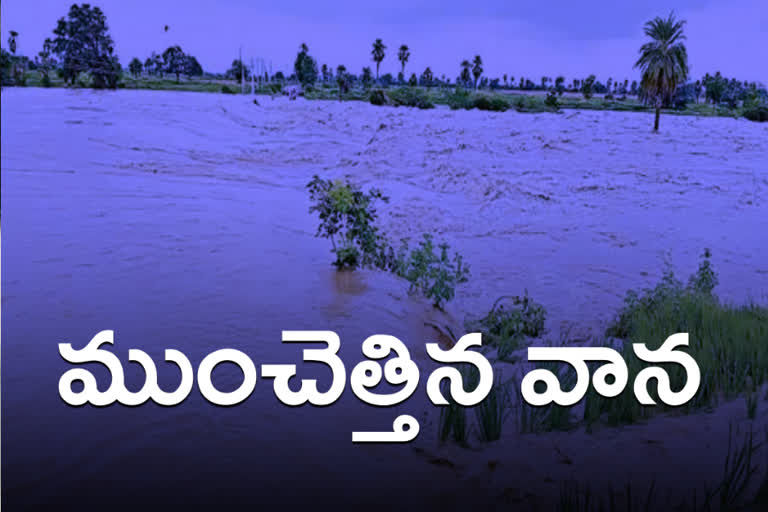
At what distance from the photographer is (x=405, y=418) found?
12.7 ft

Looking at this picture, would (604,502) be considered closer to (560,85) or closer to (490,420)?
(490,420)

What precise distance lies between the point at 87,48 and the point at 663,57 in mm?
24278

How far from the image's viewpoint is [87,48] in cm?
3042

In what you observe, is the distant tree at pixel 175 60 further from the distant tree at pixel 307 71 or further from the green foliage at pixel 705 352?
the green foliage at pixel 705 352

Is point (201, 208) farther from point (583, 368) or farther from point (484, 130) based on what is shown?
point (484, 130)

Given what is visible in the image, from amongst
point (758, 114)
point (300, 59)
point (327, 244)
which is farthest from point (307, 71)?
point (327, 244)

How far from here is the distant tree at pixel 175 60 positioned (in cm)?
4956

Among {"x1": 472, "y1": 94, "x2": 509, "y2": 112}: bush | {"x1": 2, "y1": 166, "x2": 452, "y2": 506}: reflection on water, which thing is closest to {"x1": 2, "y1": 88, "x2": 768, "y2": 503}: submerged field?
{"x1": 2, "y1": 166, "x2": 452, "y2": 506}: reflection on water

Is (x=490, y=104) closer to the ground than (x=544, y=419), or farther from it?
farther from it

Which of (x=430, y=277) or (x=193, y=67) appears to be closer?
(x=430, y=277)

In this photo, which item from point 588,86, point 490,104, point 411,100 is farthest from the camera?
point 588,86

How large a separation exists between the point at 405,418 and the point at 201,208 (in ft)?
24.9

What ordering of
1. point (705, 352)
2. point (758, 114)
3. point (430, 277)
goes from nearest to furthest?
point (705, 352) < point (430, 277) < point (758, 114)

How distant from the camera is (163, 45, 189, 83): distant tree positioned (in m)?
49.6
